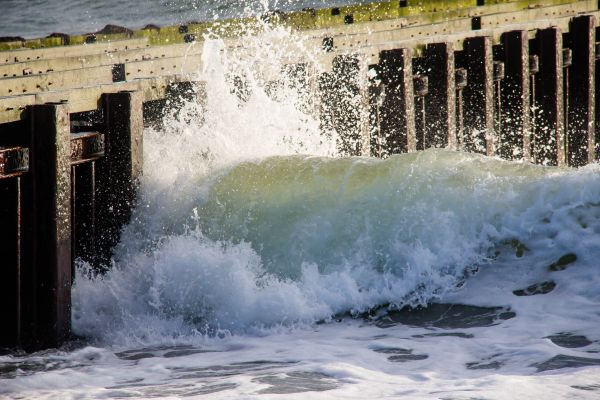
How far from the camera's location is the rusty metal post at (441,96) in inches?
454

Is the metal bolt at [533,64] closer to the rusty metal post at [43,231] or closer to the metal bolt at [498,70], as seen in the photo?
the metal bolt at [498,70]

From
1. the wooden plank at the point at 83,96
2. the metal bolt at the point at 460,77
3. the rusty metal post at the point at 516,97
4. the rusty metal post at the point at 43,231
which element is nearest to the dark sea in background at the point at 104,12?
the rusty metal post at the point at 516,97

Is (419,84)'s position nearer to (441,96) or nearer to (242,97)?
(441,96)

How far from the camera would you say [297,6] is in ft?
116

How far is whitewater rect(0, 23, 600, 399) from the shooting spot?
23.0ft

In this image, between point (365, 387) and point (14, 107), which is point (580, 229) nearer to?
point (365, 387)

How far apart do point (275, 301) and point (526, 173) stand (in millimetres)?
2913

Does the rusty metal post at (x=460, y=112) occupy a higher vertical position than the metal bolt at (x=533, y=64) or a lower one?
lower

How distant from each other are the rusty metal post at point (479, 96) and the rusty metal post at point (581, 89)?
233cm

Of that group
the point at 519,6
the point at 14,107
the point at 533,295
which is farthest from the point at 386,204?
the point at 519,6

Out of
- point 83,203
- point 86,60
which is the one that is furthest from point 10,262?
point 86,60

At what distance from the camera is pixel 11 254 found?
7809 millimetres

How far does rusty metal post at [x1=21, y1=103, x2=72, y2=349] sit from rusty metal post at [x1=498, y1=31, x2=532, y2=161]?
6511mm

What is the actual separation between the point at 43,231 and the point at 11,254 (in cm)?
30
